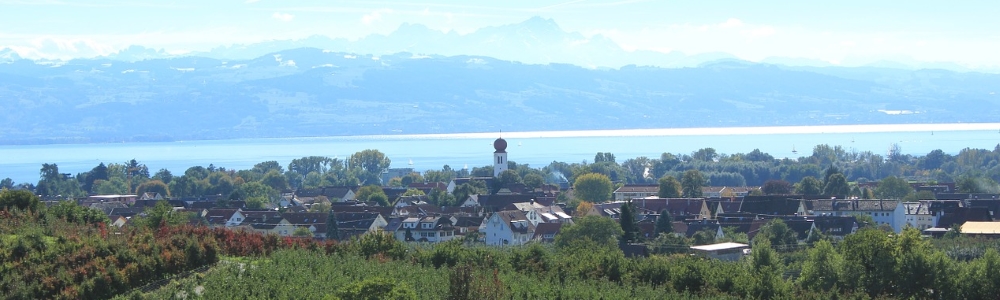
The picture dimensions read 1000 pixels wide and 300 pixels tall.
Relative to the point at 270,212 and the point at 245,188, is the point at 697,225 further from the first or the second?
the point at 245,188

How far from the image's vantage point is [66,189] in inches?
3558

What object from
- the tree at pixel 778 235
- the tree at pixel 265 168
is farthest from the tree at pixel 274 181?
the tree at pixel 778 235

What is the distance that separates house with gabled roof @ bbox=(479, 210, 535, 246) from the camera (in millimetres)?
54250

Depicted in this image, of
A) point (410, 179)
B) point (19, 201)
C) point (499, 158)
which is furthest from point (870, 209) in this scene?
point (410, 179)

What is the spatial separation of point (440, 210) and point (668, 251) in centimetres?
2473

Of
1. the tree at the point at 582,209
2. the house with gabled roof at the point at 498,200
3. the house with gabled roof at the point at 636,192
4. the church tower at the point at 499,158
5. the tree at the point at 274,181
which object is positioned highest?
the church tower at the point at 499,158

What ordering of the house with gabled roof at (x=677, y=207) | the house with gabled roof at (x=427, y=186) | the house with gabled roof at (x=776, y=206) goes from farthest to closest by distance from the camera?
the house with gabled roof at (x=427, y=186), the house with gabled roof at (x=677, y=207), the house with gabled roof at (x=776, y=206)

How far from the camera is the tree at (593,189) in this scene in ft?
254

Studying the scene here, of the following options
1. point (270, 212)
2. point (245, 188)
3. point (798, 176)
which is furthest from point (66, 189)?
point (798, 176)

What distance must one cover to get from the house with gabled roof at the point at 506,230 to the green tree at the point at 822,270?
24.2 meters

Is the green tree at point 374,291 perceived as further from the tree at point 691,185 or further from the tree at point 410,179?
the tree at point 410,179

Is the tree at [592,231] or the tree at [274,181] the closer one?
the tree at [592,231]

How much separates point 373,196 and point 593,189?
1152 centimetres

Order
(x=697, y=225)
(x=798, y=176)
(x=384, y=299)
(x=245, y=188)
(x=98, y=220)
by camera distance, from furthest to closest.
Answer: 1. (x=798, y=176)
2. (x=245, y=188)
3. (x=697, y=225)
4. (x=98, y=220)
5. (x=384, y=299)
